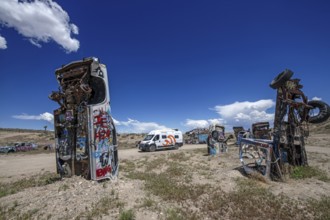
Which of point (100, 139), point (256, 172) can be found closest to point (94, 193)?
point (100, 139)

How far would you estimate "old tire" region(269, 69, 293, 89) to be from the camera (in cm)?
883

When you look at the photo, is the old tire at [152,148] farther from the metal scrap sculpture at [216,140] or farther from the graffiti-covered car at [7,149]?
the graffiti-covered car at [7,149]

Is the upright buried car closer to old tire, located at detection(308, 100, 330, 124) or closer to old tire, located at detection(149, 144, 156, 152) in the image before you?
old tire, located at detection(308, 100, 330, 124)

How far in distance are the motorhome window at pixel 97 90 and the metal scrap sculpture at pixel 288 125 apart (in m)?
7.95

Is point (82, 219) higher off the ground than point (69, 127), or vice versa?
point (69, 127)

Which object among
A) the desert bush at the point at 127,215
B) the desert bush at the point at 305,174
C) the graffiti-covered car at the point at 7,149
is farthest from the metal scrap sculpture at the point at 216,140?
the graffiti-covered car at the point at 7,149

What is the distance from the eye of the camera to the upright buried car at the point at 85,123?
7902 millimetres

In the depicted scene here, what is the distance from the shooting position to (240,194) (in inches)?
250

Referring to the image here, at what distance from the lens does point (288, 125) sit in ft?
30.8

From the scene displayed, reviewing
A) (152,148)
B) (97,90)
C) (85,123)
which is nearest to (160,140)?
(152,148)

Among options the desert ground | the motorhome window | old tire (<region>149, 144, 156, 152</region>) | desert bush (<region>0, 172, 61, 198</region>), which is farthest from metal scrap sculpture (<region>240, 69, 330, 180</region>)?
old tire (<region>149, 144, 156, 152</region>)

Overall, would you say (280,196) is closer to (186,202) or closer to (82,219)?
(186,202)

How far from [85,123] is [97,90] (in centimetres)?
176

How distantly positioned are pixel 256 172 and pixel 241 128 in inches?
897
